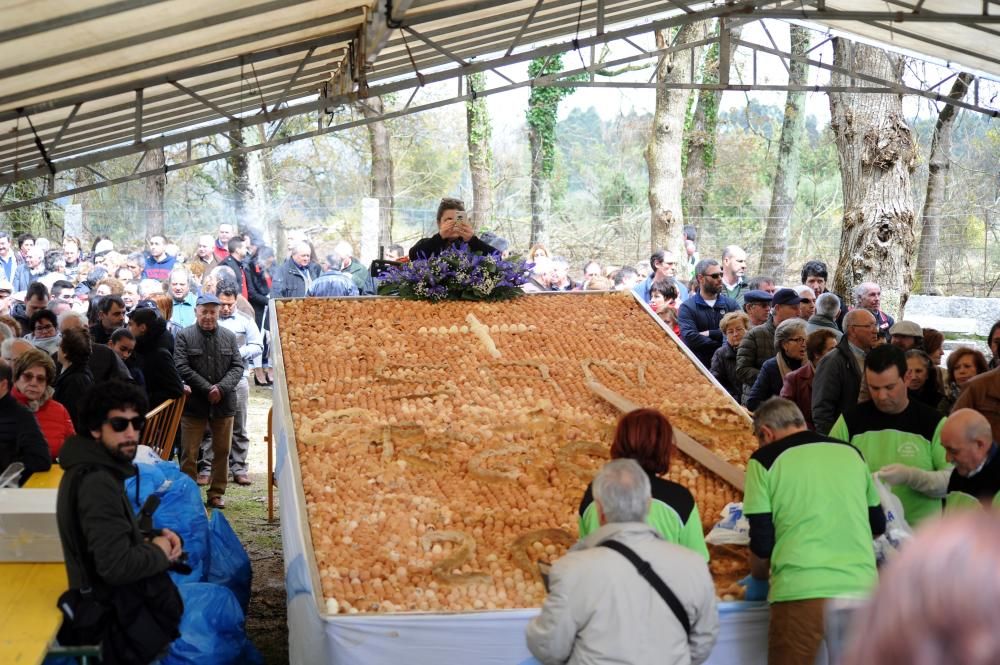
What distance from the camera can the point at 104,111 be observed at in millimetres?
9703

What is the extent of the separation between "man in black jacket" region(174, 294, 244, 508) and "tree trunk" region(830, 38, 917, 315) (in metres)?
6.17

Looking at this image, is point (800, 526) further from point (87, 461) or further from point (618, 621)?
point (87, 461)

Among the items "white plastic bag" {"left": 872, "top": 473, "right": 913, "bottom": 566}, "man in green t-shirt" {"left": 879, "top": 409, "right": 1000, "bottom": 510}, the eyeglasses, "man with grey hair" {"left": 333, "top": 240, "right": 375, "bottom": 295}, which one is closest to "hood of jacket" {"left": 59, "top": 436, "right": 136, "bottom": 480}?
the eyeglasses

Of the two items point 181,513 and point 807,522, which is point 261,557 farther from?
point 807,522

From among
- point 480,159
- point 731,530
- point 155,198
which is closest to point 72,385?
point 731,530

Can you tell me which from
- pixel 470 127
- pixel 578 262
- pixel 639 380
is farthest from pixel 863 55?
pixel 578 262

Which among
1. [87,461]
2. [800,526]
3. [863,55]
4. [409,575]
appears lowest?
[409,575]

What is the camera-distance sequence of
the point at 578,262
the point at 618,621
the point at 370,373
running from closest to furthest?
the point at 618,621
the point at 370,373
the point at 578,262

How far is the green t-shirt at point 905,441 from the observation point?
176 inches

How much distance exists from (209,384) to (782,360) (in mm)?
4247

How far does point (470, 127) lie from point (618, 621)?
19.3 metres

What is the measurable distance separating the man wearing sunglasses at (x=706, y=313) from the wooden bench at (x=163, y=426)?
12.3 feet

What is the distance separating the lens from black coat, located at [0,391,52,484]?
5250 millimetres

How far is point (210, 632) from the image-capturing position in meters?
4.76
